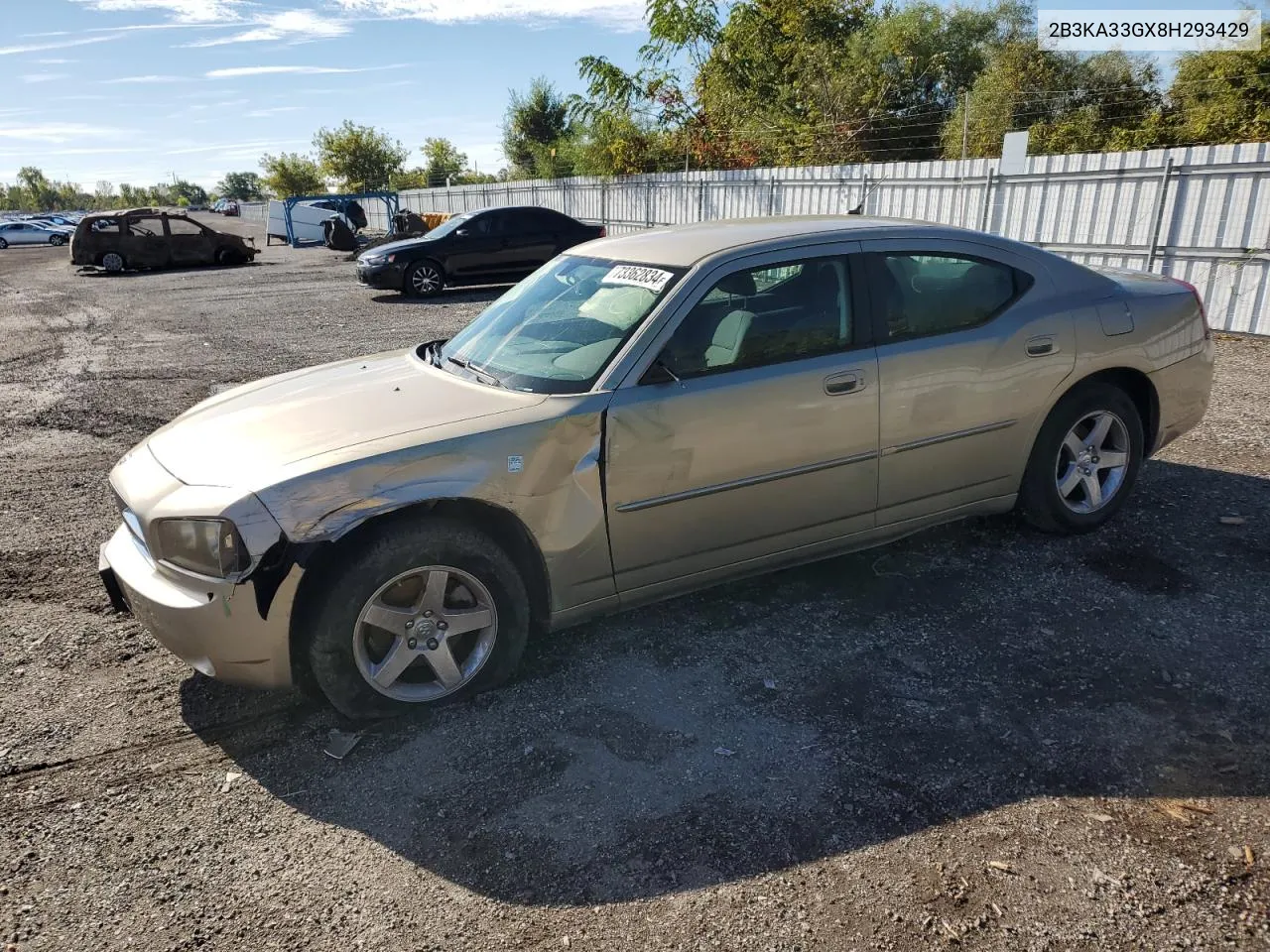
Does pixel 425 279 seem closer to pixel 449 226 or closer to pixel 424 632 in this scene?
pixel 449 226

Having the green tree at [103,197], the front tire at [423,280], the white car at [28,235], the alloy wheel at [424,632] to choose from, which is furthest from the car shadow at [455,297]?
the green tree at [103,197]

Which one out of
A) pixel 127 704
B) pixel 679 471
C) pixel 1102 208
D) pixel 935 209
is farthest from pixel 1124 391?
pixel 935 209

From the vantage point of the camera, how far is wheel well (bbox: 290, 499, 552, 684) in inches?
119

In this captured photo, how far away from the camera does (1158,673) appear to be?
344 centimetres

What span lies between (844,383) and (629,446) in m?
1.02

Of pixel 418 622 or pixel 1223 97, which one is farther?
pixel 1223 97

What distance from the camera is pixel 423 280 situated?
1599 cm

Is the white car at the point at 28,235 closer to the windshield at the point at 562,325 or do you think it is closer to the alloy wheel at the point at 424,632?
the windshield at the point at 562,325

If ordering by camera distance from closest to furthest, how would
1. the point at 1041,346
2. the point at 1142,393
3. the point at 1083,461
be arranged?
the point at 1041,346 < the point at 1083,461 < the point at 1142,393

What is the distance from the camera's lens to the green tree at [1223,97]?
17.7 meters

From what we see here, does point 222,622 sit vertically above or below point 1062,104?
below

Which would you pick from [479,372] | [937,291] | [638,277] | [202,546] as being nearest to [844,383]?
[937,291]

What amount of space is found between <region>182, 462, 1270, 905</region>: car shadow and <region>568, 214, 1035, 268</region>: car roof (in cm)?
159

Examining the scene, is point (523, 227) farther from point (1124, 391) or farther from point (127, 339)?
point (1124, 391)
